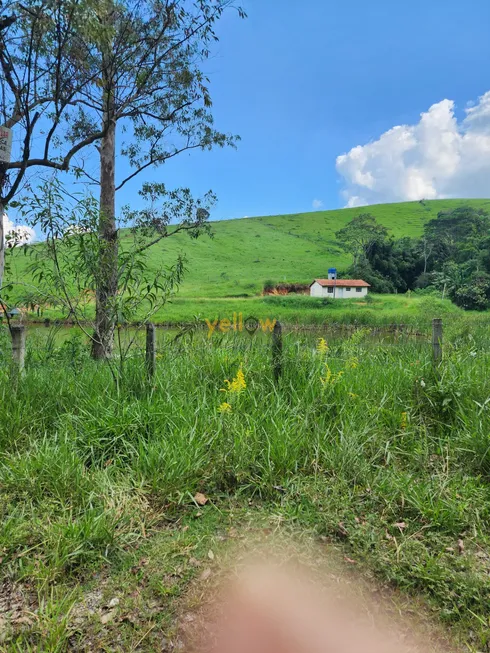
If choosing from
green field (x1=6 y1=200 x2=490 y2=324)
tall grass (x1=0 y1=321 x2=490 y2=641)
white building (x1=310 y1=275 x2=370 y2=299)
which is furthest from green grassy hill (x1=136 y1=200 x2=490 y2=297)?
tall grass (x1=0 y1=321 x2=490 y2=641)

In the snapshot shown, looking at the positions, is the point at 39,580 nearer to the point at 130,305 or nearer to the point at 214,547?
the point at 214,547

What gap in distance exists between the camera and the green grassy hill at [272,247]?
4312 centimetres

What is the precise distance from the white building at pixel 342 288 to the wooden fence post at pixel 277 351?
123ft

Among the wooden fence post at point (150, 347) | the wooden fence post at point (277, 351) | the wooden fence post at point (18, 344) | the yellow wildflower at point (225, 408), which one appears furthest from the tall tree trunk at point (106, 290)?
the wooden fence post at point (277, 351)

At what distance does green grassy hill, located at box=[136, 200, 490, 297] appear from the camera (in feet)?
141

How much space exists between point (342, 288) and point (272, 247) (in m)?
18.1

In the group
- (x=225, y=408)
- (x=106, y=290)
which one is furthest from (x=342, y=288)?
(x=225, y=408)

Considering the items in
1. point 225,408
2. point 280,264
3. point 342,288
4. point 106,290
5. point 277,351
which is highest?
point 280,264

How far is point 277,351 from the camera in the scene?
3.90 metres

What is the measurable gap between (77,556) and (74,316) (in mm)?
2189

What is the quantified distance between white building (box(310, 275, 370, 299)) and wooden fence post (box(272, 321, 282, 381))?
3740 centimetres

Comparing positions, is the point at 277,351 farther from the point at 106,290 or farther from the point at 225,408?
the point at 106,290

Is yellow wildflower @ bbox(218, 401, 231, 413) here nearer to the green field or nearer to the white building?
the green field

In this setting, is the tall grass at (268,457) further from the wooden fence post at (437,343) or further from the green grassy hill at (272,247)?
the green grassy hill at (272,247)
